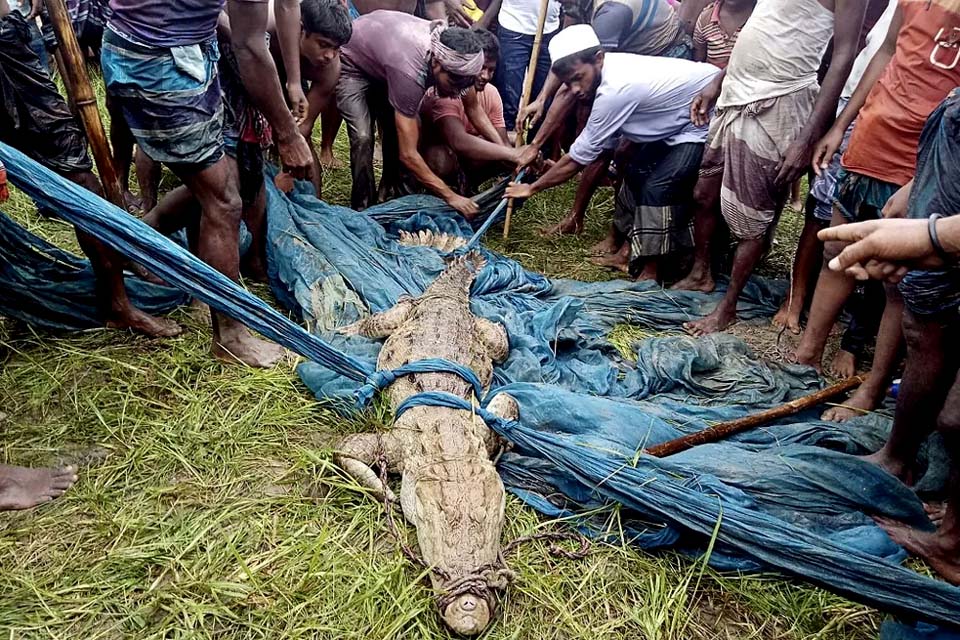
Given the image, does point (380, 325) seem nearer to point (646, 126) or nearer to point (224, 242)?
point (224, 242)

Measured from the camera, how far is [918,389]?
2771 mm

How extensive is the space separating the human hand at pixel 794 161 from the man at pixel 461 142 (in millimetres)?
2056

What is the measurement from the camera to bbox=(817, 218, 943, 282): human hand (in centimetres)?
190

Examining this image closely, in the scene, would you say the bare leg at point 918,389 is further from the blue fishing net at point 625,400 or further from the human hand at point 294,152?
the human hand at point 294,152

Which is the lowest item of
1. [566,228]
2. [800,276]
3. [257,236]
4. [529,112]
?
[566,228]

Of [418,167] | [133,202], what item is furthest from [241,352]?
[418,167]

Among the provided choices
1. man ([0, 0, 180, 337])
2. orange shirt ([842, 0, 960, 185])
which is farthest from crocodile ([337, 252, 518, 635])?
orange shirt ([842, 0, 960, 185])

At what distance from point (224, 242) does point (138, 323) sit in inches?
27.4

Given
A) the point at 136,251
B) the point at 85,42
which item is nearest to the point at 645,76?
the point at 136,251

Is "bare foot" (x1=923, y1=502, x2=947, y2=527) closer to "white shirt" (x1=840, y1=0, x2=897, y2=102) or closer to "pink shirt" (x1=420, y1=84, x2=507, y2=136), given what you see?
"white shirt" (x1=840, y1=0, x2=897, y2=102)

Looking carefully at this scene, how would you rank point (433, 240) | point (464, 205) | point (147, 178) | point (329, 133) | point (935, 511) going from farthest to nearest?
point (329, 133), point (464, 205), point (433, 240), point (147, 178), point (935, 511)

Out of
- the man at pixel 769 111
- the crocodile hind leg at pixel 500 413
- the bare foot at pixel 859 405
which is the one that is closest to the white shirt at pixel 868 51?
the man at pixel 769 111

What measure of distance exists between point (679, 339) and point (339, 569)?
234 cm

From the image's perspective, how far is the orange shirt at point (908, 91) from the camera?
3.06 m
